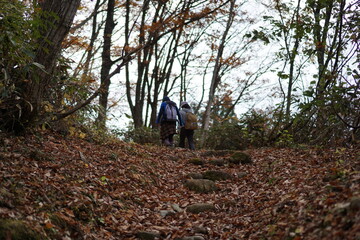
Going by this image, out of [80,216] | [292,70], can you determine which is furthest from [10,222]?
[292,70]

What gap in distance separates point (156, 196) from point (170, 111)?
6.07 m

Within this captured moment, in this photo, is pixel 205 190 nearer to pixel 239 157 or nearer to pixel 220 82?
pixel 239 157

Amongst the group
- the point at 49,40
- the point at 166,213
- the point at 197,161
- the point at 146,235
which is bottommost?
the point at 146,235

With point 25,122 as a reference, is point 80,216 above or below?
below

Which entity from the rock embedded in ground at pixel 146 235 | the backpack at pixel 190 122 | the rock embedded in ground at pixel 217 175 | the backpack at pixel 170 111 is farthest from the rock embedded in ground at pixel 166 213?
the backpack at pixel 190 122

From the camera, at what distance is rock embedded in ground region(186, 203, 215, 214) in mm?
6215

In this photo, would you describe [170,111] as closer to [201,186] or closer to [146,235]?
[201,186]

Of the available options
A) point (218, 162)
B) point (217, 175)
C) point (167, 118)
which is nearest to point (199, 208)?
point (217, 175)

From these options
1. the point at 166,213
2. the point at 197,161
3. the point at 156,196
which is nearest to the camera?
the point at 166,213

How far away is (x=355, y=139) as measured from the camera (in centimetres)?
834

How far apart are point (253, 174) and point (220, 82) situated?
18083mm

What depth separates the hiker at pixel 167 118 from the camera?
41.8 ft

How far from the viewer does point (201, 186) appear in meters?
7.64

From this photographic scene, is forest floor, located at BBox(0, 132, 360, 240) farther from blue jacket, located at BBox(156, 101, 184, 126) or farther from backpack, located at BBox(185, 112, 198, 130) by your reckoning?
backpack, located at BBox(185, 112, 198, 130)
